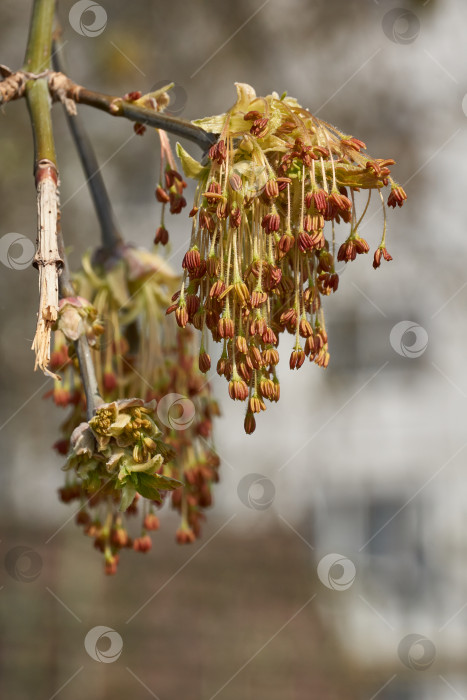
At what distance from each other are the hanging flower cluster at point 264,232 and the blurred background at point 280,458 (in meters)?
2.11

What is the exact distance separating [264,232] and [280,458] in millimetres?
6584

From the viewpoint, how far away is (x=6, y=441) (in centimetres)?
541

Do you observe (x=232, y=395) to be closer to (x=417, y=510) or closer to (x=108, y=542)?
(x=108, y=542)

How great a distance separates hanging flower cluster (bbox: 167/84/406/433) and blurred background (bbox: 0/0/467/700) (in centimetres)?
211

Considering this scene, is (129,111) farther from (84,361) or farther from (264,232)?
(84,361)

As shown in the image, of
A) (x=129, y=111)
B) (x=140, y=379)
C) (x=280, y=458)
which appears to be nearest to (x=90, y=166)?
(x=129, y=111)

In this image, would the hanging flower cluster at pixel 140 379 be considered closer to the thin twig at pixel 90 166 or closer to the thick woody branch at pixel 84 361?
the thin twig at pixel 90 166

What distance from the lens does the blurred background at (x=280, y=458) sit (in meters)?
4.50

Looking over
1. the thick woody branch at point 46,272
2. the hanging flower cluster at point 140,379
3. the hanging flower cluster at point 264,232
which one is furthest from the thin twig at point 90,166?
the thick woody branch at point 46,272

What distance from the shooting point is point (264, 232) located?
1086mm

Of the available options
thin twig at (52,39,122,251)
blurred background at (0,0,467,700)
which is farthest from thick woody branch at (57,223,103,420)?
blurred background at (0,0,467,700)

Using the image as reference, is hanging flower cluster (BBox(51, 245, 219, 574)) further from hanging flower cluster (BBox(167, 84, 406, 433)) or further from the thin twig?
hanging flower cluster (BBox(167, 84, 406, 433))

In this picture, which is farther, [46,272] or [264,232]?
[264,232]

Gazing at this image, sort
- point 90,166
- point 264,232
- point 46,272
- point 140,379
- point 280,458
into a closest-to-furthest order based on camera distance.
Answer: point 46,272 < point 264,232 < point 90,166 < point 140,379 < point 280,458
